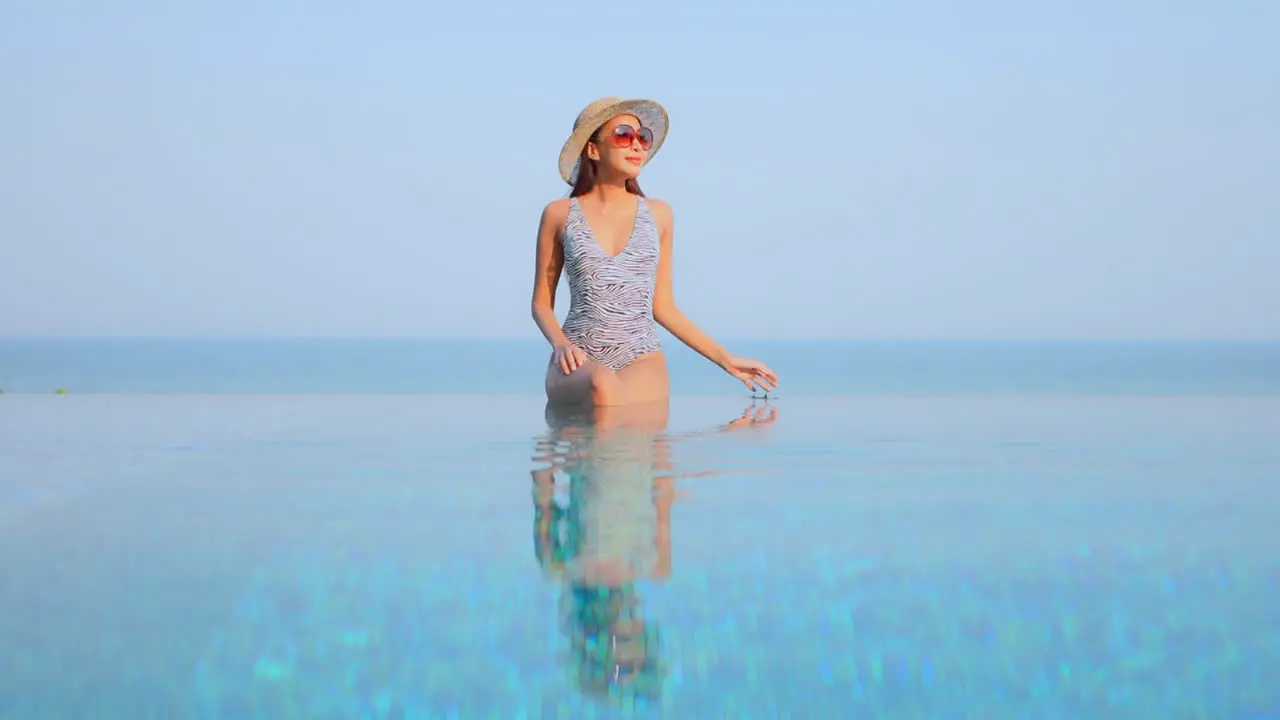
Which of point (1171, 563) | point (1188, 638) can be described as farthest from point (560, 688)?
point (1171, 563)

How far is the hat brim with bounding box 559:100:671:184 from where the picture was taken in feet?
25.4

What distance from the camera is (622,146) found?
25.7ft

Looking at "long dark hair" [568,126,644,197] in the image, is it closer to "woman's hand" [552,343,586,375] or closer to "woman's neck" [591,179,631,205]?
"woman's neck" [591,179,631,205]

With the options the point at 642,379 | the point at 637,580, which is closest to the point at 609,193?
the point at 642,379

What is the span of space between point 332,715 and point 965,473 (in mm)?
3780

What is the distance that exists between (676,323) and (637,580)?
211 inches

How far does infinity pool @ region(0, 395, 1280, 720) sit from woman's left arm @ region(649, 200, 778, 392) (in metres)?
1.80

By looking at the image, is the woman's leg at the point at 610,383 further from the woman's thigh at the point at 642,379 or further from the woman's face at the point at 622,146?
the woman's face at the point at 622,146

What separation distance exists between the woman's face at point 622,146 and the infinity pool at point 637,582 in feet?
7.27

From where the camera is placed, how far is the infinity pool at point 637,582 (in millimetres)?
2197

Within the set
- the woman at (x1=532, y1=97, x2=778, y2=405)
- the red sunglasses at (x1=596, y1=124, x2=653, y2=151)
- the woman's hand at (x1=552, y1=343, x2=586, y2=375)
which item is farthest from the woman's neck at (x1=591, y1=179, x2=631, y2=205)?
the woman's hand at (x1=552, y1=343, x2=586, y2=375)

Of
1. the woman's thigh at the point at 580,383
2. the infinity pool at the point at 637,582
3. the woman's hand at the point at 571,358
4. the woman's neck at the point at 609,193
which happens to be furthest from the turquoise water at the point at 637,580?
the woman's neck at the point at 609,193

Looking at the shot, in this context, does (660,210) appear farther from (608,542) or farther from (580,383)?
(608,542)

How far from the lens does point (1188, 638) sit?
2561mm
